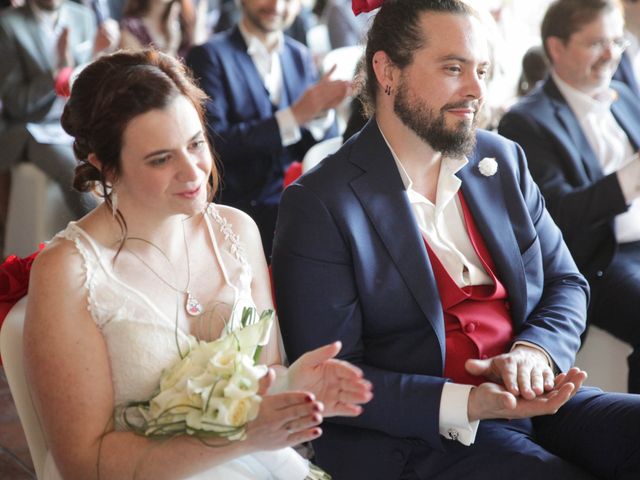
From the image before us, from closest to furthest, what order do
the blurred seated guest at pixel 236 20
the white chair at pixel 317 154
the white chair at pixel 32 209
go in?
the white chair at pixel 317 154
the white chair at pixel 32 209
the blurred seated guest at pixel 236 20

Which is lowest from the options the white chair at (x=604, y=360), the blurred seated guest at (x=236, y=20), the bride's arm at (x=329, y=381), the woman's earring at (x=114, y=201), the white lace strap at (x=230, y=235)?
the white chair at (x=604, y=360)

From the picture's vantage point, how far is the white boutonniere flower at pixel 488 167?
80.1 inches

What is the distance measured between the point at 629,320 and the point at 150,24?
2.95m

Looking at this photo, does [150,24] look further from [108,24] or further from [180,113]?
[180,113]

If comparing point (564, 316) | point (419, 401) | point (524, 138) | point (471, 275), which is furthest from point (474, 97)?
point (524, 138)

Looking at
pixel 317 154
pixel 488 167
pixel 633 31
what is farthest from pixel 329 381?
pixel 633 31

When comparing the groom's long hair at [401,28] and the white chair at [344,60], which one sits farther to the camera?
the white chair at [344,60]

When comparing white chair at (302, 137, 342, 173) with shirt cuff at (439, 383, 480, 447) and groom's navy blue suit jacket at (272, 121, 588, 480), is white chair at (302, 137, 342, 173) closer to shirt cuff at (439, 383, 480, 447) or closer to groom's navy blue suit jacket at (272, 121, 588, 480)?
groom's navy blue suit jacket at (272, 121, 588, 480)

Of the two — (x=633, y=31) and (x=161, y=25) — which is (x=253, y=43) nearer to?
(x=161, y=25)

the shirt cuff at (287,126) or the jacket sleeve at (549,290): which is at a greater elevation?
the jacket sleeve at (549,290)

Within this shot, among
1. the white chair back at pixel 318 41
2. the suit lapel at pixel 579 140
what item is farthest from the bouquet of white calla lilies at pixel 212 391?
the white chair back at pixel 318 41

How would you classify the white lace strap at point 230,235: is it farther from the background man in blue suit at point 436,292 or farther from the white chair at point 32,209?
the white chair at point 32,209

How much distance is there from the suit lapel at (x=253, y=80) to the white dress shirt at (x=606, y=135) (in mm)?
1159

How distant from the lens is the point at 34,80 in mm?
4305
